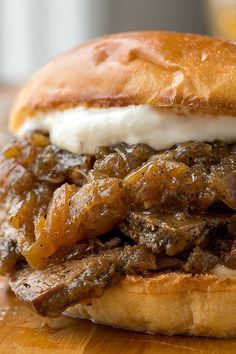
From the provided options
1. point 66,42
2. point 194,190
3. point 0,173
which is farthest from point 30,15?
point 194,190

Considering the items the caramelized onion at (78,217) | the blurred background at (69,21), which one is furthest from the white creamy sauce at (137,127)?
the blurred background at (69,21)

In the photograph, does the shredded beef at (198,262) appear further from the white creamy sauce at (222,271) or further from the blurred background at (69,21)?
the blurred background at (69,21)

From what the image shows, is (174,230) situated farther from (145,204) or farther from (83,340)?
(83,340)

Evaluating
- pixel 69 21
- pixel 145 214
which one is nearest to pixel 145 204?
pixel 145 214

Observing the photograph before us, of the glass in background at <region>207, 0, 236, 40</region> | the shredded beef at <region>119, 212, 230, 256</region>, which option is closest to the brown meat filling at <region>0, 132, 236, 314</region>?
the shredded beef at <region>119, 212, 230, 256</region>

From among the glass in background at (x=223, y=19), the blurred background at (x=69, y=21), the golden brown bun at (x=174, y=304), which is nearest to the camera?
the golden brown bun at (x=174, y=304)

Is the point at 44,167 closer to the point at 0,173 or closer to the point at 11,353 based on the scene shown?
the point at 0,173

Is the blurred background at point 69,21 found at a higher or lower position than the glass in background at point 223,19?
lower
